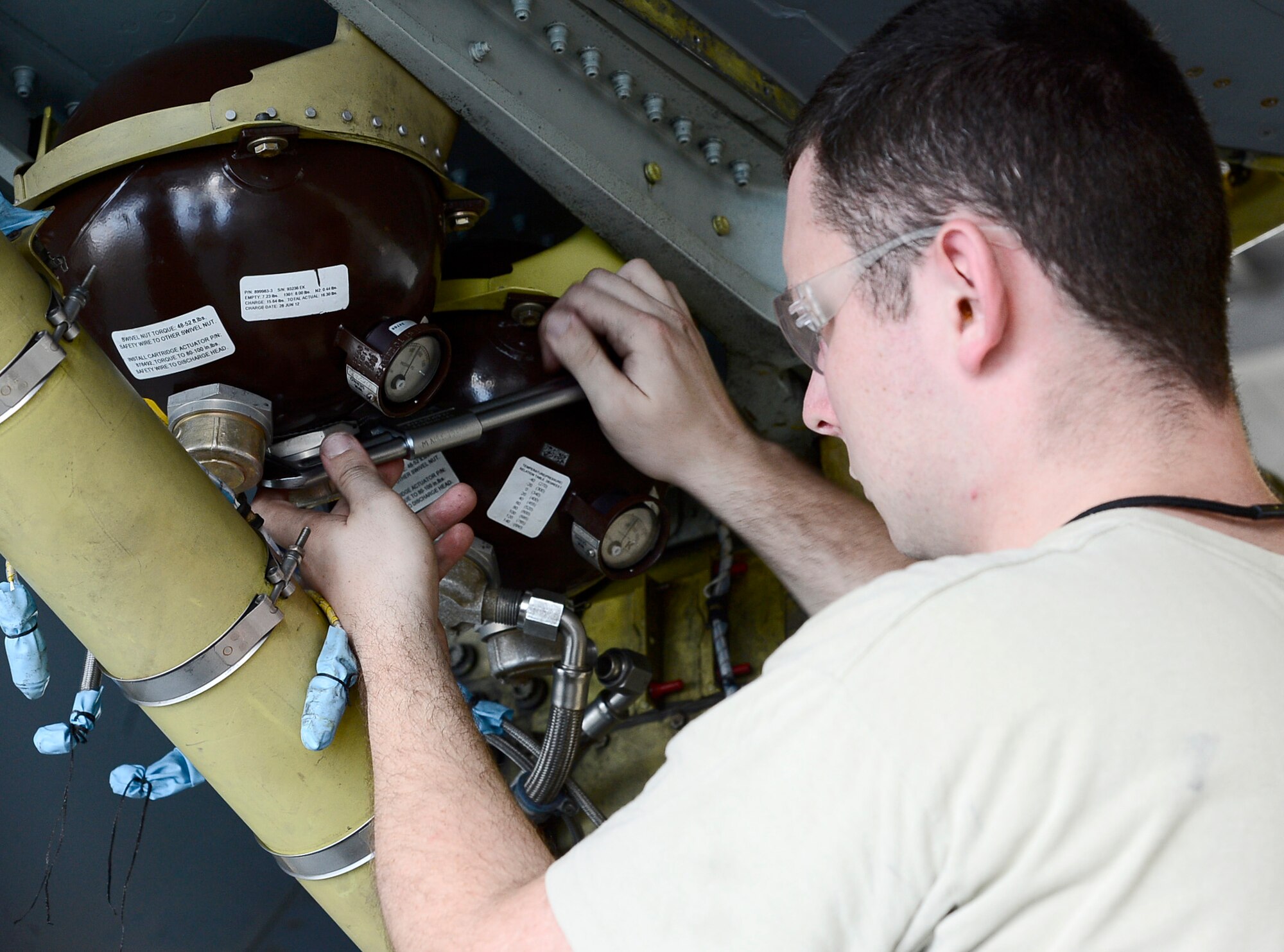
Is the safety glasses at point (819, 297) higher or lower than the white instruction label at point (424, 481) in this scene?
higher

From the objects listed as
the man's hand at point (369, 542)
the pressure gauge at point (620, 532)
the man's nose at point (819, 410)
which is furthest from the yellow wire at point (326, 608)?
the man's nose at point (819, 410)

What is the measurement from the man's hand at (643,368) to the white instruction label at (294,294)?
0.92ft

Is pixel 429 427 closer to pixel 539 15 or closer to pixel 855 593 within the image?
pixel 539 15

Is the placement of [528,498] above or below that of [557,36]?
below

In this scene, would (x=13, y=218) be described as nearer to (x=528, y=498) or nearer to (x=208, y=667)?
(x=208, y=667)

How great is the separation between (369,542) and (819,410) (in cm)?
42

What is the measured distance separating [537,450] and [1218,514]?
76cm

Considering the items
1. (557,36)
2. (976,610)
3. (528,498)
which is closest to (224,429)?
(528,498)

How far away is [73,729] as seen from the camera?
1.02 meters

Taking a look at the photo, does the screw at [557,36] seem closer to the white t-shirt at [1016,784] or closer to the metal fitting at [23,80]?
the metal fitting at [23,80]

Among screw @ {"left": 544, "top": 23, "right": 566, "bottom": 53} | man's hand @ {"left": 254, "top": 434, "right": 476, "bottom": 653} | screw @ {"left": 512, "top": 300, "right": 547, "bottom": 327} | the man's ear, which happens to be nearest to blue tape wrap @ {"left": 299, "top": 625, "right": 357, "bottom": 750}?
man's hand @ {"left": 254, "top": 434, "right": 476, "bottom": 653}

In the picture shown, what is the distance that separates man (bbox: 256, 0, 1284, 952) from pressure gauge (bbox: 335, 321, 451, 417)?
0.31 feet

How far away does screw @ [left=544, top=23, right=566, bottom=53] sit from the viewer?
1.27 m

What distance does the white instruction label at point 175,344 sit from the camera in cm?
103
